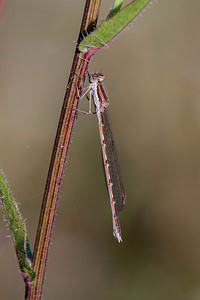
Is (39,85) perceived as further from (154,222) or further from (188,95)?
(154,222)

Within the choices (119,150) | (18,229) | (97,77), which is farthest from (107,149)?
(119,150)

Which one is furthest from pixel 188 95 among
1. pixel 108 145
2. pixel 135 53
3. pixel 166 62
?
pixel 108 145

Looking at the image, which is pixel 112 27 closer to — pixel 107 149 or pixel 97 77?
pixel 97 77

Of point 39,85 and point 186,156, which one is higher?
point 39,85

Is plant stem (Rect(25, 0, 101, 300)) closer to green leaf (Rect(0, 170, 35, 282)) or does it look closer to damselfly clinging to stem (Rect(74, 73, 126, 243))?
green leaf (Rect(0, 170, 35, 282))

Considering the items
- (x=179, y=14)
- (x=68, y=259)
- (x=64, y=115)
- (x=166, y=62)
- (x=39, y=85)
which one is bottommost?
(x=68, y=259)

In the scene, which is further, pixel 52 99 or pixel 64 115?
pixel 52 99

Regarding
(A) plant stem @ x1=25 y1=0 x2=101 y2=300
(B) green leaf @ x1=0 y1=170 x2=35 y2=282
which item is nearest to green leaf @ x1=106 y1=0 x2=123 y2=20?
(A) plant stem @ x1=25 y1=0 x2=101 y2=300
